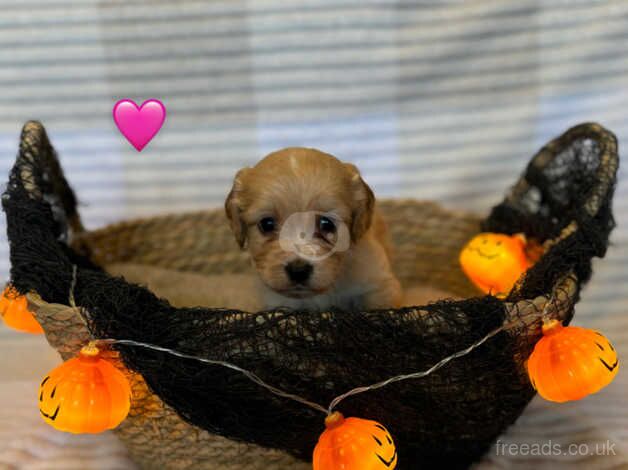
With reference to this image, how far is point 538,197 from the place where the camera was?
7.61 ft

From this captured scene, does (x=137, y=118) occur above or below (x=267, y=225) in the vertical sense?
above

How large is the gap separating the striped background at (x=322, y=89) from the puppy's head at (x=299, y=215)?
115 centimetres

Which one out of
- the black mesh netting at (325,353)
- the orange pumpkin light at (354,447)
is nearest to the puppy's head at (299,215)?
the black mesh netting at (325,353)

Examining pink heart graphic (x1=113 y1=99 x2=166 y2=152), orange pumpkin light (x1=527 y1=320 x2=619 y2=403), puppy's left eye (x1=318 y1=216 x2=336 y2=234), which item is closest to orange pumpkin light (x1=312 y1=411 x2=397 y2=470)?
orange pumpkin light (x1=527 y1=320 x2=619 y2=403)

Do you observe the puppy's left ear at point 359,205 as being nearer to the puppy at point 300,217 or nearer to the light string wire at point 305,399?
the puppy at point 300,217

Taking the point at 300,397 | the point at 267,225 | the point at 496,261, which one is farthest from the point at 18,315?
the point at 496,261

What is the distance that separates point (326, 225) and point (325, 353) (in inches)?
15.1

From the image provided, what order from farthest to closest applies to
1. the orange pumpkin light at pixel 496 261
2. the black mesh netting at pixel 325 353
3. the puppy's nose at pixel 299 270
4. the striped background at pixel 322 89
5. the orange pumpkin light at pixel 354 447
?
the striped background at pixel 322 89, the orange pumpkin light at pixel 496 261, the puppy's nose at pixel 299 270, the black mesh netting at pixel 325 353, the orange pumpkin light at pixel 354 447

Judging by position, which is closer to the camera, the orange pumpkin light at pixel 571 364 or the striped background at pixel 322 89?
the orange pumpkin light at pixel 571 364

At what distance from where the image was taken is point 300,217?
5.58 ft

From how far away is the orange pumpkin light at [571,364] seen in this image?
144cm

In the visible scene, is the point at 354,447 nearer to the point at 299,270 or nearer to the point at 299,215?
the point at 299,270

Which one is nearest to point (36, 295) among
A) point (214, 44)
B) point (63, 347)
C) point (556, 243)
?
point (63, 347)

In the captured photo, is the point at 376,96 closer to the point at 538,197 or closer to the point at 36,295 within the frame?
the point at 538,197
